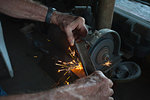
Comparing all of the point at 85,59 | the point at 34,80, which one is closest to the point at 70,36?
the point at 85,59

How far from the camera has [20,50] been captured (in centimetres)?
357

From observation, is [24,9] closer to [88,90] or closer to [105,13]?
[105,13]

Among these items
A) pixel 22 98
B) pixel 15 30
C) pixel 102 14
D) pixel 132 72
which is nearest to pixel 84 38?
pixel 102 14

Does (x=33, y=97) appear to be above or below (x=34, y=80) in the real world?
above

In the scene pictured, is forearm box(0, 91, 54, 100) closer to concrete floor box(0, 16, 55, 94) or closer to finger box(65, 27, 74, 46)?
finger box(65, 27, 74, 46)

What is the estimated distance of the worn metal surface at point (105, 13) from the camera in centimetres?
191

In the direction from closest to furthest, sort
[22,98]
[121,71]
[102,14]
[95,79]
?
[22,98], [95,79], [102,14], [121,71]

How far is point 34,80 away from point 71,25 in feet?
5.55

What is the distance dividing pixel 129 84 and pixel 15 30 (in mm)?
3480

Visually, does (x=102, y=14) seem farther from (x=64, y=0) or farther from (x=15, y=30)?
(x=15, y=30)

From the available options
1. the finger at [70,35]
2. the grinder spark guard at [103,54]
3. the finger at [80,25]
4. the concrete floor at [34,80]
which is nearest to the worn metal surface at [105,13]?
the grinder spark guard at [103,54]

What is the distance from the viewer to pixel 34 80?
109 inches

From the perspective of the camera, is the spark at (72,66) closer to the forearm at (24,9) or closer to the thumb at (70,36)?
the thumb at (70,36)

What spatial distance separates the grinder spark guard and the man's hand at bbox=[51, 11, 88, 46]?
9cm
